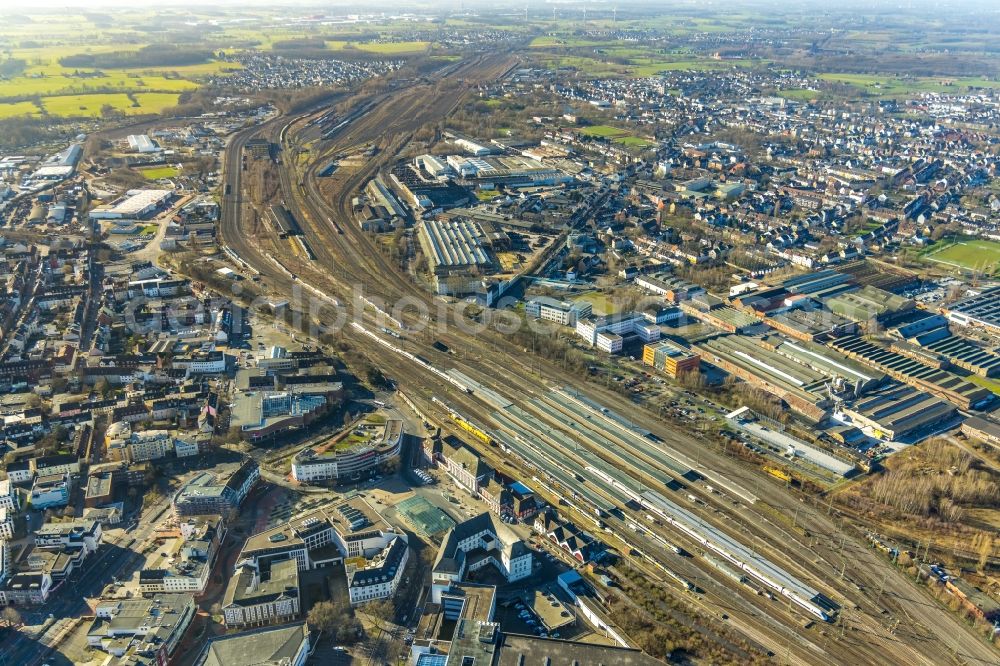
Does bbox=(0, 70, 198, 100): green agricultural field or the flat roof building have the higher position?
bbox=(0, 70, 198, 100): green agricultural field

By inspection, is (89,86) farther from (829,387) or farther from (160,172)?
(829,387)

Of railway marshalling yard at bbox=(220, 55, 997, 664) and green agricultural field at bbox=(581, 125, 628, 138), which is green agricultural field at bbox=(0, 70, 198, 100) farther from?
railway marshalling yard at bbox=(220, 55, 997, 664)

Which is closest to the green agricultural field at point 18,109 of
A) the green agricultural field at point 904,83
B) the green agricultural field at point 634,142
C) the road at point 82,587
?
the green agricultural field at point 634,142

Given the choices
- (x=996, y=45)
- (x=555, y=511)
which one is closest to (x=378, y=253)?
(x=555, y=511)

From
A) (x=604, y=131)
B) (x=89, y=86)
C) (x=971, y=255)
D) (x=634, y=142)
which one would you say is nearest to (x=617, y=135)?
(x=604, y=131)

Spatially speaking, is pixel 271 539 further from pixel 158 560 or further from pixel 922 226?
pixel 922 226

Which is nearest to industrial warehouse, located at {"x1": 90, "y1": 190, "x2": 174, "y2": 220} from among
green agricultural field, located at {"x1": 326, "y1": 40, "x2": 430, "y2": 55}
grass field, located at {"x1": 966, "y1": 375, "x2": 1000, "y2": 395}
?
grass field, located at {"x1": 966, "y1": 375, "x2": 1000, "y2": 395}
